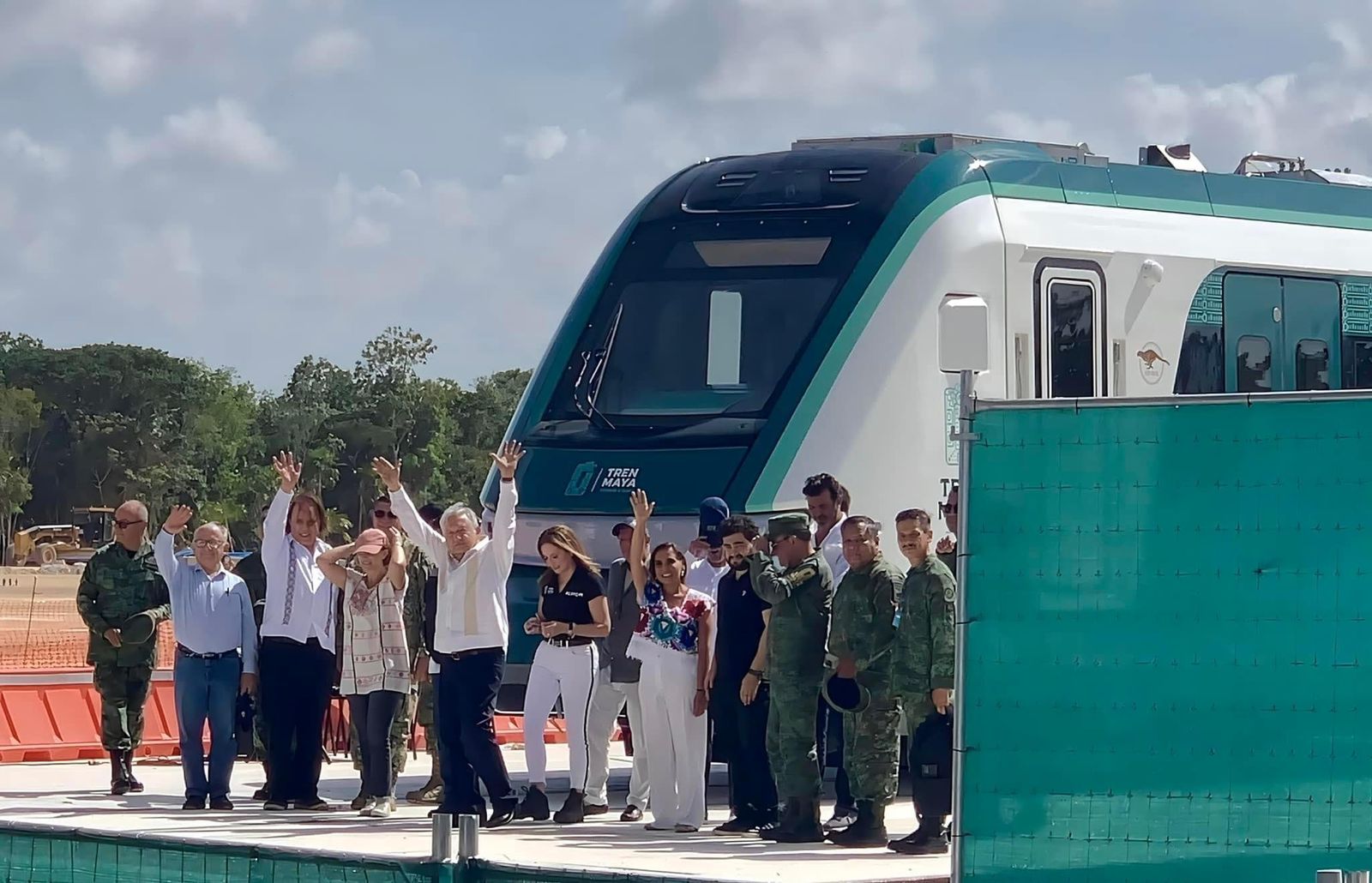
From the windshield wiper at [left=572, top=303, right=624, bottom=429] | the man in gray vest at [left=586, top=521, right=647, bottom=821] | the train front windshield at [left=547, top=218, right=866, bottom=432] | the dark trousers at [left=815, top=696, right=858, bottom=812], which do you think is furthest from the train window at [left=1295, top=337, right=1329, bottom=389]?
the man in gray vest at [left=586, top=521, right=647, bottom=821]

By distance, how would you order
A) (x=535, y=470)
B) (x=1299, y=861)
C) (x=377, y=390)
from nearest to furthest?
(x=1299, y=861) → (x=535, y=470) → (x=377, y=390)

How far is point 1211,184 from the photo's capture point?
47.4ft

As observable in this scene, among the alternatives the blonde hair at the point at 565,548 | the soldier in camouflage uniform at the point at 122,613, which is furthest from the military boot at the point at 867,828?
the soldier in camouflage uniform at the point at 122,613

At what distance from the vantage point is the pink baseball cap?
1201cm

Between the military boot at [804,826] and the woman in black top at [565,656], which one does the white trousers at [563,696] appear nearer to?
the woman in black top at [565,656]

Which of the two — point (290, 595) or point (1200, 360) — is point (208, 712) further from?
point (1200, 360)

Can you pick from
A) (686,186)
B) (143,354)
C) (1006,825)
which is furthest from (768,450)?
(143,354)

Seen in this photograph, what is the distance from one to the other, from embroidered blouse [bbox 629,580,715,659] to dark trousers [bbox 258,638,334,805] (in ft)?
6.39

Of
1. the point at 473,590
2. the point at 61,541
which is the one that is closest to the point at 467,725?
→ the point at 473,590

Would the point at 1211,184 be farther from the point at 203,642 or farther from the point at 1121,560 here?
the point at 1121,560

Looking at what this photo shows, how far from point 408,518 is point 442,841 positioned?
187 inches

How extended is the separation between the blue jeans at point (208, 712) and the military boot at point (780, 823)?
127 inches

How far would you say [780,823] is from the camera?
11227 millimetres

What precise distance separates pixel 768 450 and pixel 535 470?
62.5 inches
